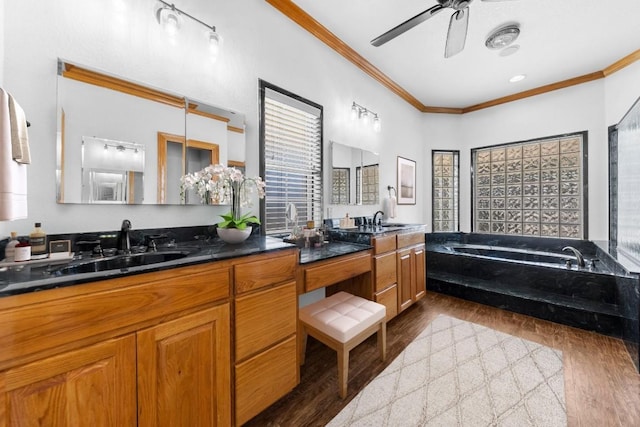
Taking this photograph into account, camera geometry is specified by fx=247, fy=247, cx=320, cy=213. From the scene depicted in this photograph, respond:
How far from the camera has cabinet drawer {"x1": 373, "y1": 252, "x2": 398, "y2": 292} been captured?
7.24 ft

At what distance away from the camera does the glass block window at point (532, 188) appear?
3430 millimetres

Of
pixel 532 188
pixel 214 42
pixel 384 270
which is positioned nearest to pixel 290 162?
pixel 214 42

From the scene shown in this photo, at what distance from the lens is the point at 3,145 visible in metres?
0.80

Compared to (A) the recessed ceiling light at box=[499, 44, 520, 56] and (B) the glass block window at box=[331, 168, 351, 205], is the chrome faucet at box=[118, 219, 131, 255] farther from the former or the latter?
(A) the recessed ceiling light at box=[499, 44, 520, 56]

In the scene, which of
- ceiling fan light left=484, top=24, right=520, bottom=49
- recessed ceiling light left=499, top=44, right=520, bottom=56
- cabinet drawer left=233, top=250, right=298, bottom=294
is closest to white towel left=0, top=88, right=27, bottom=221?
cabinet drawer left=233, top=250, right=298, bottom=294

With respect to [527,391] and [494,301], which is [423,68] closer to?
[494,301]

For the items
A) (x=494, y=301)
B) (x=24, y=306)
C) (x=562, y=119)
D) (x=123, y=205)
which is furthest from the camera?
(x=562, y=119)

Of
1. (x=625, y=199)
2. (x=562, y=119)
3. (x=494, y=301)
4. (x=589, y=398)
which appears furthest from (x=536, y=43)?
(x=589, y=398)

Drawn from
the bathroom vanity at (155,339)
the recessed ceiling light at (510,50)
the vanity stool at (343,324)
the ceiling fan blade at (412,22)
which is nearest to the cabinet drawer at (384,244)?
the vanity stool at (343,324)

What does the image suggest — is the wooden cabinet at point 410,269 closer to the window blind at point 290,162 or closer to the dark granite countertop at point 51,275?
the window blind at point 290,162

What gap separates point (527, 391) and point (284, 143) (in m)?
2.52

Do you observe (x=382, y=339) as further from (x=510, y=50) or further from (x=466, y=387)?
(x=510, y=50)

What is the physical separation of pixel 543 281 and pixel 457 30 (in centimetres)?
278

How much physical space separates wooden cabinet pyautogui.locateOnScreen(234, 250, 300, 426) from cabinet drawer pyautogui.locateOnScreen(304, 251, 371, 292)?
6.5 inches
